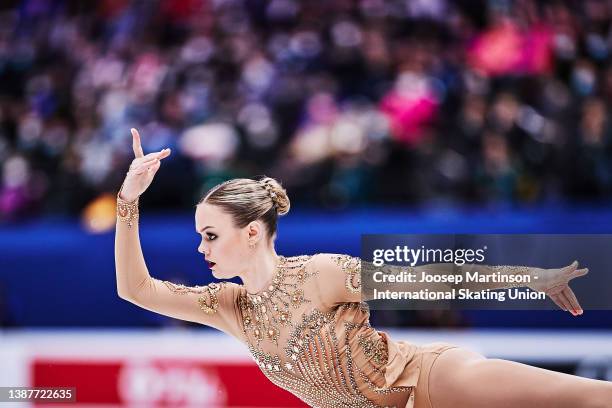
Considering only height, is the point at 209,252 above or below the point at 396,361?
above

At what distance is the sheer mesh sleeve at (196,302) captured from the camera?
3.40 meters

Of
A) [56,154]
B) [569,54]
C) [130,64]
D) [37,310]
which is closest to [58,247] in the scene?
[37,310]

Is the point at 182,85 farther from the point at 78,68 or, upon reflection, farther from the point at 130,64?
the point at 78,68

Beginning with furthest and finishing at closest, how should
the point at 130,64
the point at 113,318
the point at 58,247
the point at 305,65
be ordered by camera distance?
the point at 130,64 → the point at 305,65 → the point at 58,247 → the point at 113,318

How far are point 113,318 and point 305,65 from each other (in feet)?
9.48

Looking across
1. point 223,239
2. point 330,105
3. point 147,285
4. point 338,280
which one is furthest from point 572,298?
point 330,105

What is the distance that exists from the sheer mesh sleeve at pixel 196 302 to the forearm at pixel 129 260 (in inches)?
1.0

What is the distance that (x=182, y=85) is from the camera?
791 centimetres

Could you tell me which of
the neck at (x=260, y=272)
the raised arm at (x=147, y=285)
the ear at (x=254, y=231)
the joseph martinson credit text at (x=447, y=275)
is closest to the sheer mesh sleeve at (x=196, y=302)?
the raised arm at (x=147, y=285)

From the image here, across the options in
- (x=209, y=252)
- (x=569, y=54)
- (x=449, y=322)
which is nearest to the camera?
(x=209, y=252)

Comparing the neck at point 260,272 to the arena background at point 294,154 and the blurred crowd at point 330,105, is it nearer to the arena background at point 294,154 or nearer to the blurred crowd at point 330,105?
the arena background at point 294,154

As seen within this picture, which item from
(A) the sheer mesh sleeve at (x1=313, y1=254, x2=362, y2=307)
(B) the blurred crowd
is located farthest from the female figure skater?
(B) the blurred crowd

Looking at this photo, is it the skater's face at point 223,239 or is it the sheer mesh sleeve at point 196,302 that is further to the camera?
the sheer mesh sleeve at point 196,302

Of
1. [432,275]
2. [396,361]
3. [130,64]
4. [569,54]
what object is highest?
[130,64]
